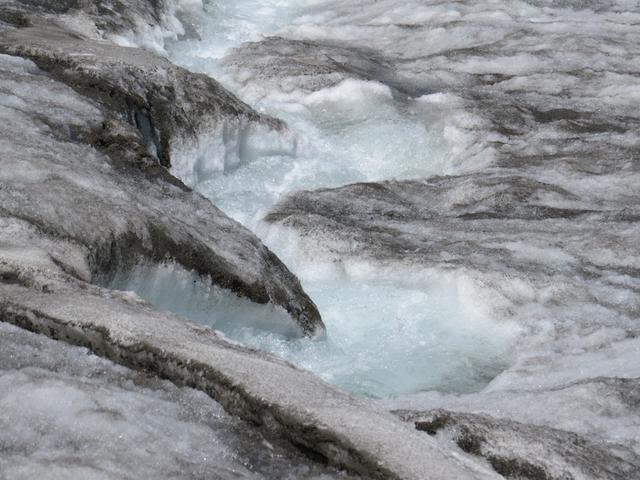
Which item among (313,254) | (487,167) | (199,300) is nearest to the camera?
(199,300)

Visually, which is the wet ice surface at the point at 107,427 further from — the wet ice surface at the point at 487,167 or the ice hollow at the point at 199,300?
the wet ice surface at the point at 487,167

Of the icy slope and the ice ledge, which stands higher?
the icy slope

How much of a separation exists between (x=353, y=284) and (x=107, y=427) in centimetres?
546

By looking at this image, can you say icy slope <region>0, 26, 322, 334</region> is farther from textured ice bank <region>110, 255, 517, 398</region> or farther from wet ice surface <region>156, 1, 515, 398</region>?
wet ice surface <region>156, 1, 515, 398</region>

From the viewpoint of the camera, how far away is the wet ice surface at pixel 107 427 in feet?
9.98

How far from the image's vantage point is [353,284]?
28.2 feet

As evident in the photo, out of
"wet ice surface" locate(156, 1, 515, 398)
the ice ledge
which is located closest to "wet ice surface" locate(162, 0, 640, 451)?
"wet ice surface" locate(156, 1, 515, 398)

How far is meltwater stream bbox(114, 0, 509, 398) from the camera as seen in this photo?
22.1ft

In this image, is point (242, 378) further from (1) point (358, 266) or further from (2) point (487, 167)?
(2) point (487, 167)

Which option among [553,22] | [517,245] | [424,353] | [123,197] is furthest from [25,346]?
[553,22]

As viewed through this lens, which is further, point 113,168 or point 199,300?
point 113,168

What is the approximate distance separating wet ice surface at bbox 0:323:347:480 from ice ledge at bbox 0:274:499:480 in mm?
73

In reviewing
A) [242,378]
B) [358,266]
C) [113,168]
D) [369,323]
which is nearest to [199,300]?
[113,168]

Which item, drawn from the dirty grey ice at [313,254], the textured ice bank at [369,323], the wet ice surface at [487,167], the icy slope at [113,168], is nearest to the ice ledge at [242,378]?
the dirty grey ice at [313,254]
